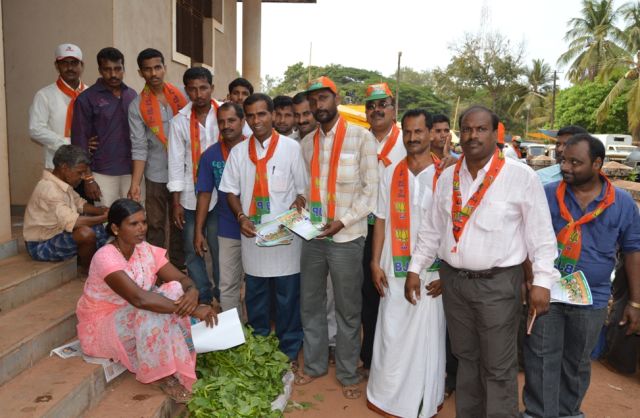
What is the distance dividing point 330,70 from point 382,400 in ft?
216

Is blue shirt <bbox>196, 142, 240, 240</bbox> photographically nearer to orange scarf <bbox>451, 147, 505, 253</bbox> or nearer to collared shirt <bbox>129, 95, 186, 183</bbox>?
collared shirt <bbox>129, 95, 186, 183</bbox>

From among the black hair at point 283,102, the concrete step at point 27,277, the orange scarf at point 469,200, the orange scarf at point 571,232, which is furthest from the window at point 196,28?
the orange scarf at point 571,232

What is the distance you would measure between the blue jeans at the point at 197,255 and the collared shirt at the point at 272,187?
1.36 ft

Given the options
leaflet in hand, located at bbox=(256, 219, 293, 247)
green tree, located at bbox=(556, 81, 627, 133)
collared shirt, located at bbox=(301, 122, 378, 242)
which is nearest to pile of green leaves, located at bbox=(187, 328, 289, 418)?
leaflet in hand, located at bbox=(256, 219, 293, 247)

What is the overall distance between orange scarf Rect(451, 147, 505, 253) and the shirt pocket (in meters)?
0.90

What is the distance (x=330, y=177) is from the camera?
386 centimetres

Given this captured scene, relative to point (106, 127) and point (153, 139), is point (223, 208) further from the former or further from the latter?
point (106, 127)

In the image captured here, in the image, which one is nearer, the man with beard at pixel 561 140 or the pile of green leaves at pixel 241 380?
the pile of green leaves at pixel 241 380

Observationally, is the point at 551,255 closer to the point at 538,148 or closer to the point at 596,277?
the point at 596,277

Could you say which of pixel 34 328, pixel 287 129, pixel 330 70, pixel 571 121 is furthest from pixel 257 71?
pixel 330 70

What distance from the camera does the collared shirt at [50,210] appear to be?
4113 millimetres

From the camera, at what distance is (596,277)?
3.28m

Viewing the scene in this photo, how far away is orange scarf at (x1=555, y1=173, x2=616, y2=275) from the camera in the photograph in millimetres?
3215

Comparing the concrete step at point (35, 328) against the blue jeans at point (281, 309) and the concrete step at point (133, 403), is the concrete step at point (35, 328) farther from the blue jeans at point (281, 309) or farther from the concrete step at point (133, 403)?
the blue jeans at point (281, 309)
